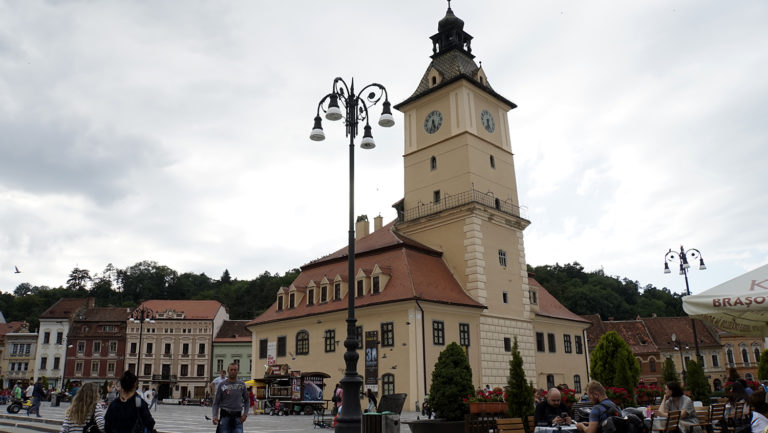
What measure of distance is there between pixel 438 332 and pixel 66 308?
63.8 meters

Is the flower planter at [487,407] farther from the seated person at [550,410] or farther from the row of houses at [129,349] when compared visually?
the row of houses at [129,349]

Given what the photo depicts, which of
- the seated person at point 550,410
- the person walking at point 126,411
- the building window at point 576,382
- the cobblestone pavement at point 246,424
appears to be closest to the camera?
the person walking at point 126,411

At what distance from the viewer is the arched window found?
31.3 meters

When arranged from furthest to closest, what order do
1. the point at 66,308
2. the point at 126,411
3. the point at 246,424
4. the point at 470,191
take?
the point at 66,308, the point at 470,191, the point at 246,424, the point at 126,411

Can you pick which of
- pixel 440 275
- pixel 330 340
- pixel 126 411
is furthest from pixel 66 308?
pixel 126 411

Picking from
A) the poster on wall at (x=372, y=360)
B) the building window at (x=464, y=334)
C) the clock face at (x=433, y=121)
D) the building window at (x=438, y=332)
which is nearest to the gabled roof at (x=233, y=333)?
the clock face at (x=433, y=121)

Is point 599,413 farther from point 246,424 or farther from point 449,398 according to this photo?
point 246,424

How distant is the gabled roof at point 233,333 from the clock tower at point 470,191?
137 ft

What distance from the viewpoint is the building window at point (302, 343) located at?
36562 millimetres

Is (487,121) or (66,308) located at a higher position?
(487,121)

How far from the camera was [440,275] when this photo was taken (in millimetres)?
35594

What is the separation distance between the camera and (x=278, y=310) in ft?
132

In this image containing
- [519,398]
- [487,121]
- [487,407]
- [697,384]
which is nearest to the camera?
[487,407]

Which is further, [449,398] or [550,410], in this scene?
[449,398]
